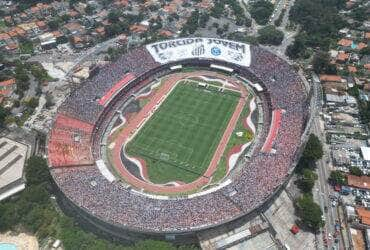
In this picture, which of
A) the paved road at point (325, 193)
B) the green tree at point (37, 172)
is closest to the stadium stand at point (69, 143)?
the green tree at point (37, 172)

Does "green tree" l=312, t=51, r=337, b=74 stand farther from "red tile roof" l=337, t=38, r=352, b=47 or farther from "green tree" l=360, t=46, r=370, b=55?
"red tile roof" l=337, t=38, r=352, b=47

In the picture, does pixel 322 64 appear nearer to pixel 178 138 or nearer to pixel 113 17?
pixel 178 138

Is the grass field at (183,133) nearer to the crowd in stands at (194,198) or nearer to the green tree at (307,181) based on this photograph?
the crowd in stands at (194,198)

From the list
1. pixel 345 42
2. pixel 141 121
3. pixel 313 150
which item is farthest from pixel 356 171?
pixel 345 42

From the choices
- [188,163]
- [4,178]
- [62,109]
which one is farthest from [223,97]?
[4,178]

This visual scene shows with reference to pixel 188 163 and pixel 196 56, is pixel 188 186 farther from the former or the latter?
pixel 196 56
